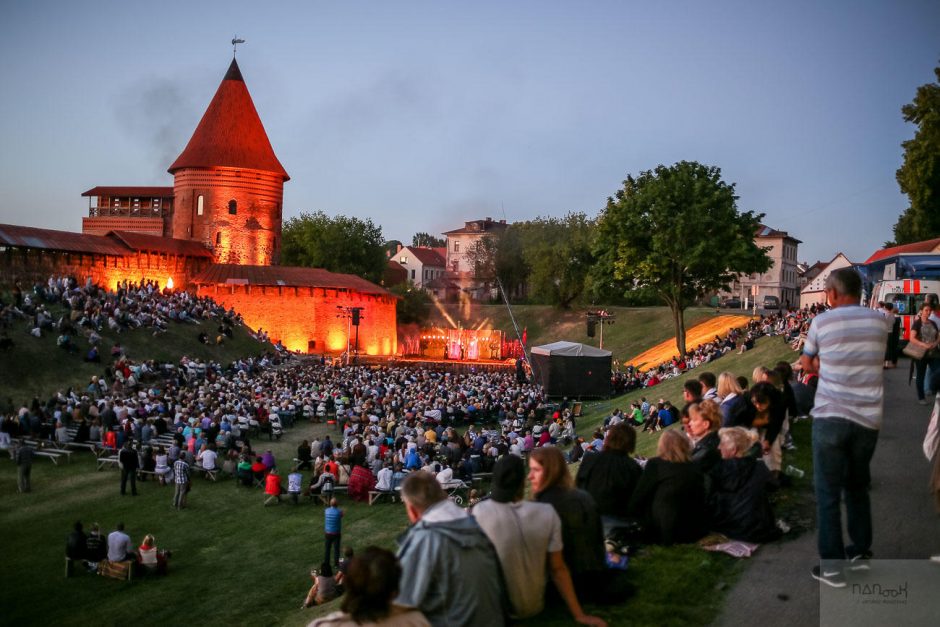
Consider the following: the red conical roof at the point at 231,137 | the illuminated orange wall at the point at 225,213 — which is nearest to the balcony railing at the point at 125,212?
the illuminated orange wall at the point at 225,213

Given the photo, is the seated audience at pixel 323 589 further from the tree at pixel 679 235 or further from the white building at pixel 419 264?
the white building at pixel 419 264

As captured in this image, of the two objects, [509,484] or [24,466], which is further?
[24,466]

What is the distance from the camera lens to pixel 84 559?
12836 mm

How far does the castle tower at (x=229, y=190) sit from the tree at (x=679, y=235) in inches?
1186

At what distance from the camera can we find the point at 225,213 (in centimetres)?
5750

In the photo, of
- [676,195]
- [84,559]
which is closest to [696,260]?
[676,195]

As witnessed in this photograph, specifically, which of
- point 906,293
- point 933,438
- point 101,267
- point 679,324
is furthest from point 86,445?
point 101,267


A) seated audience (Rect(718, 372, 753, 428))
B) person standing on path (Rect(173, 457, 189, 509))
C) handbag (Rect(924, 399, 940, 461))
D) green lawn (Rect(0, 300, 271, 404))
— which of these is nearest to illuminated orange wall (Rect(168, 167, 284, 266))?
green lawn (Rect(0, 300, 271, 404))

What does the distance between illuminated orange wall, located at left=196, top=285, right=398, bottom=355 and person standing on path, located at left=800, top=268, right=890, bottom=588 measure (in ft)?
160

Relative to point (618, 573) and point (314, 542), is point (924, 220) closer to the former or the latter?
point (314, 542)

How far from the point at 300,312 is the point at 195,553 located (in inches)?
1569

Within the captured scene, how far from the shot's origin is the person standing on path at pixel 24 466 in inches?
657

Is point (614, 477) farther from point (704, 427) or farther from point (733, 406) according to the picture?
point (733, 406)

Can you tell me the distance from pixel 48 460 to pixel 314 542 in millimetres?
9300
